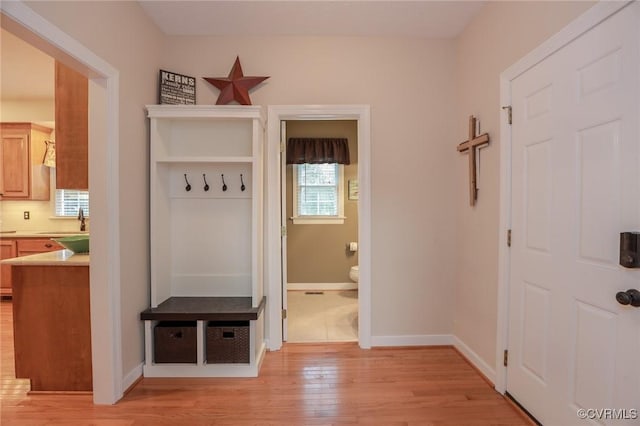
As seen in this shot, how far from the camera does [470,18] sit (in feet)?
Result: 7.89

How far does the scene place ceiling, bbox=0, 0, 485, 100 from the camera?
2.23 meters

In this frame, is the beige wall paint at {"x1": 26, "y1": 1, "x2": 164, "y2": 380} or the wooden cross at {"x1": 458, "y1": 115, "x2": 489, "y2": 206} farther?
the wooden cross at {"x1": 458, "y1": 115, "x2": 489, "y2": 206}

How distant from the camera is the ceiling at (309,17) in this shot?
223 centimetres

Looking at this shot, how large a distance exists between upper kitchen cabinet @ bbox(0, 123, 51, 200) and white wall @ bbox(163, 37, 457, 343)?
306 centimetres

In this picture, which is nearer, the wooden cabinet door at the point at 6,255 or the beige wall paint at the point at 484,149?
the beige wall paint at the point at 484,149

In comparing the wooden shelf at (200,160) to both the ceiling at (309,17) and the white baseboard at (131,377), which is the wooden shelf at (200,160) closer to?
the ceiling at (309,17)

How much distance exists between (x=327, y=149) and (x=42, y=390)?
12.8ft

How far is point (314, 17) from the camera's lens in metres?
2.38

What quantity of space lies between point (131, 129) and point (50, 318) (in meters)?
1.37

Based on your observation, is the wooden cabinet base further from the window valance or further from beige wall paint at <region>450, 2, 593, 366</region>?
the window valance

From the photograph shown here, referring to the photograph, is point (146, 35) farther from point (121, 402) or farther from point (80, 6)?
point (121, 402)

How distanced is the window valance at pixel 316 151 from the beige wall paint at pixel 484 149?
7.09ft

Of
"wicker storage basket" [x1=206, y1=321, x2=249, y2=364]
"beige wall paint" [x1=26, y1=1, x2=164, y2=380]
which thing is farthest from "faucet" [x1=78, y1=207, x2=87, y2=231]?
"wicker storage basket" [x1=206, y1=321, x2=249, y2=364]

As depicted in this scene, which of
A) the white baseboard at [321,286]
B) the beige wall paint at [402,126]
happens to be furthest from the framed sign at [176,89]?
the white baseboard at [321,286]
